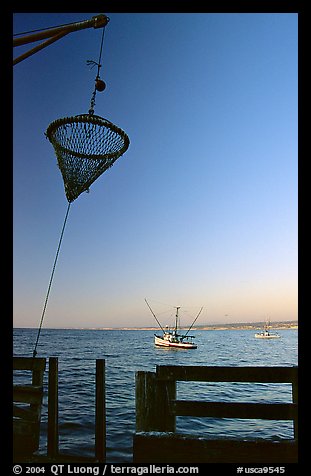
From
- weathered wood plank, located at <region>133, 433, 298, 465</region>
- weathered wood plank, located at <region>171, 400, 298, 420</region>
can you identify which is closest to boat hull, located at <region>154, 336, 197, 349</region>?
weathered wood plank, located at <region>171, 400, 298, 420</region>

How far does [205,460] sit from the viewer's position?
4766 mm

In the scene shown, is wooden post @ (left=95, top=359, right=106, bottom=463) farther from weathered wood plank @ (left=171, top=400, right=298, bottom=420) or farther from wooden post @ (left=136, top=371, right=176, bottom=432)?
weathered wood plank @ (left=171, top=400, right=298, bottom=420)

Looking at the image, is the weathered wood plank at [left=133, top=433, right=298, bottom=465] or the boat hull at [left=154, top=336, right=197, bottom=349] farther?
the boat hull at [left=154, top=336, right=197, bottom=349]

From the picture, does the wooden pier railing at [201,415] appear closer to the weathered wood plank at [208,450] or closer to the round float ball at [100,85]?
the weathered wood plank at [208,450]

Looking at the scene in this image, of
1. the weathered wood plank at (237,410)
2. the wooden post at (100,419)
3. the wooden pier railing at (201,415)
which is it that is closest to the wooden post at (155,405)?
the wooden pier railing at (201,415)

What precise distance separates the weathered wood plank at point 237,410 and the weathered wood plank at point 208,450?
0.46 metres

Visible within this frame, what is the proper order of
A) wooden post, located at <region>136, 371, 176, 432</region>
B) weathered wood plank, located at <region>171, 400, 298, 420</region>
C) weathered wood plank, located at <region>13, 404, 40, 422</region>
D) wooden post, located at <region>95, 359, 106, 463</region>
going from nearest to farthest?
1. weathered wood plank, located at <region>171, 400, 298, 420</region>
2. wooden post, located at <region>136, 371, 176, 432</region>
3. wooden post, located at <region>95, 359, 106, 463</region>
4. weathered wood plank, located at <region>13, 404, 40, 422</region>

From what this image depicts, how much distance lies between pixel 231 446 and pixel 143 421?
1307 mm

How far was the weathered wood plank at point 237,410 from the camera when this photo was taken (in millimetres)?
5137

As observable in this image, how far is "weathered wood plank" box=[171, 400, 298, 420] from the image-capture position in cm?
514

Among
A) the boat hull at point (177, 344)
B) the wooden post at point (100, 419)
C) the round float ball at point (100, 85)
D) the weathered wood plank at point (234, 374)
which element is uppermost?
the round float ball at point (100, 85)
